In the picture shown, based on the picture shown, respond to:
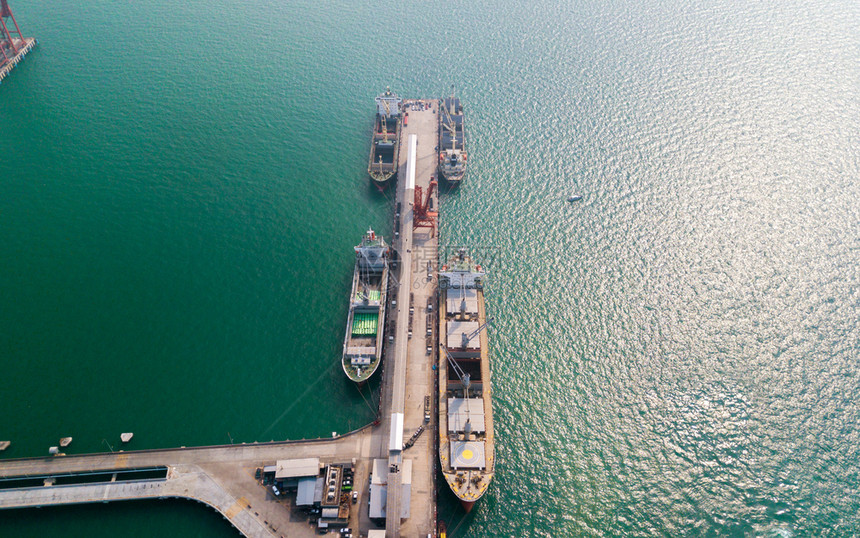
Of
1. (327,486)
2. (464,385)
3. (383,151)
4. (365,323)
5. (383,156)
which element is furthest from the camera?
(383,151)

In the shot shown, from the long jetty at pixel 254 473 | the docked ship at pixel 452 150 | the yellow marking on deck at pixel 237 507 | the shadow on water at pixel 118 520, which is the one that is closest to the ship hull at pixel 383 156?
the docked ship at pixel 452 150

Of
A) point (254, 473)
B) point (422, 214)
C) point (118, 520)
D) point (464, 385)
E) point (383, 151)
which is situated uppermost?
point (383, 151)

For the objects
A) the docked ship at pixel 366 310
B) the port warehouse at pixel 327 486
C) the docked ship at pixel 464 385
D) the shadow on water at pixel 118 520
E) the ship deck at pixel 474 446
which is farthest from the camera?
the docked ship at pixel 366 310

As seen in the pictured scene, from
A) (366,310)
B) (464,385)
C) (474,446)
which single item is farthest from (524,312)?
(474,446)

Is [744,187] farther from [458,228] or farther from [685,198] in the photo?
[458,228]

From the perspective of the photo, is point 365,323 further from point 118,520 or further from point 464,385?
point 118,520

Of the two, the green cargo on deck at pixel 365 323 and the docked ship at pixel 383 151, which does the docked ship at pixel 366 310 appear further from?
the docked ship at pixel 383 151
